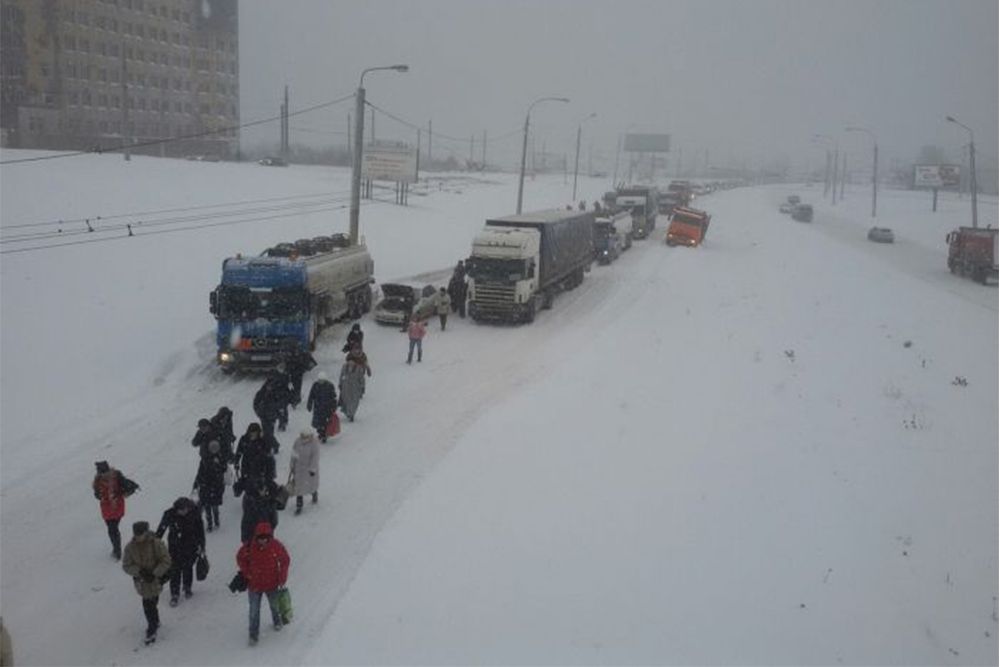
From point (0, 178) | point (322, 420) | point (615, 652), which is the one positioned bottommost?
point (615, 652)

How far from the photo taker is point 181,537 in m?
10.3

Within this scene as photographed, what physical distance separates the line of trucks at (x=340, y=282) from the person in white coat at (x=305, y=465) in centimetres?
Answer: 847

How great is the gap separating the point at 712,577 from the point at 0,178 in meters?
42.5

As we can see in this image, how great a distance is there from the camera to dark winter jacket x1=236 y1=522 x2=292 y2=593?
371 inches

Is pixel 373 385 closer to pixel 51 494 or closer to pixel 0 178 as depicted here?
pixel 51 494

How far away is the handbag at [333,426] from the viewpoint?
619 inches

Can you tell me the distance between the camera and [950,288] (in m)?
44.3

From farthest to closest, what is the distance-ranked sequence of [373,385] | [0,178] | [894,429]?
[0,178] < [373,385] < [894,429]

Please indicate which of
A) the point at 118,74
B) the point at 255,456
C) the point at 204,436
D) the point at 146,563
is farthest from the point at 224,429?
the point at 118,74

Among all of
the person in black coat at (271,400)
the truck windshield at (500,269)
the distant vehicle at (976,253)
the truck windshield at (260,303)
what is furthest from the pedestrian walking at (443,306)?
the distant vehicle at (976,253)

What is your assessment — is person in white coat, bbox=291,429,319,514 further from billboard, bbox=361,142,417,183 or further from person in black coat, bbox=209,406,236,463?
billboard, bbox=361,142,417,183

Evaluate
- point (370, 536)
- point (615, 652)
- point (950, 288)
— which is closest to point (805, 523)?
point (615, 652)

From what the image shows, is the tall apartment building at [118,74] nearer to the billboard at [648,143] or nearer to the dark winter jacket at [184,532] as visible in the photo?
the dark winter jacket at [184,532]

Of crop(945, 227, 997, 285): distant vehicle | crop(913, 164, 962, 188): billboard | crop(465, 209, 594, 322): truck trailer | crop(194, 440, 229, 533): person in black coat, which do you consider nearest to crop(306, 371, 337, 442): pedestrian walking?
crop(194, 440, 229, 533): person in black coat
